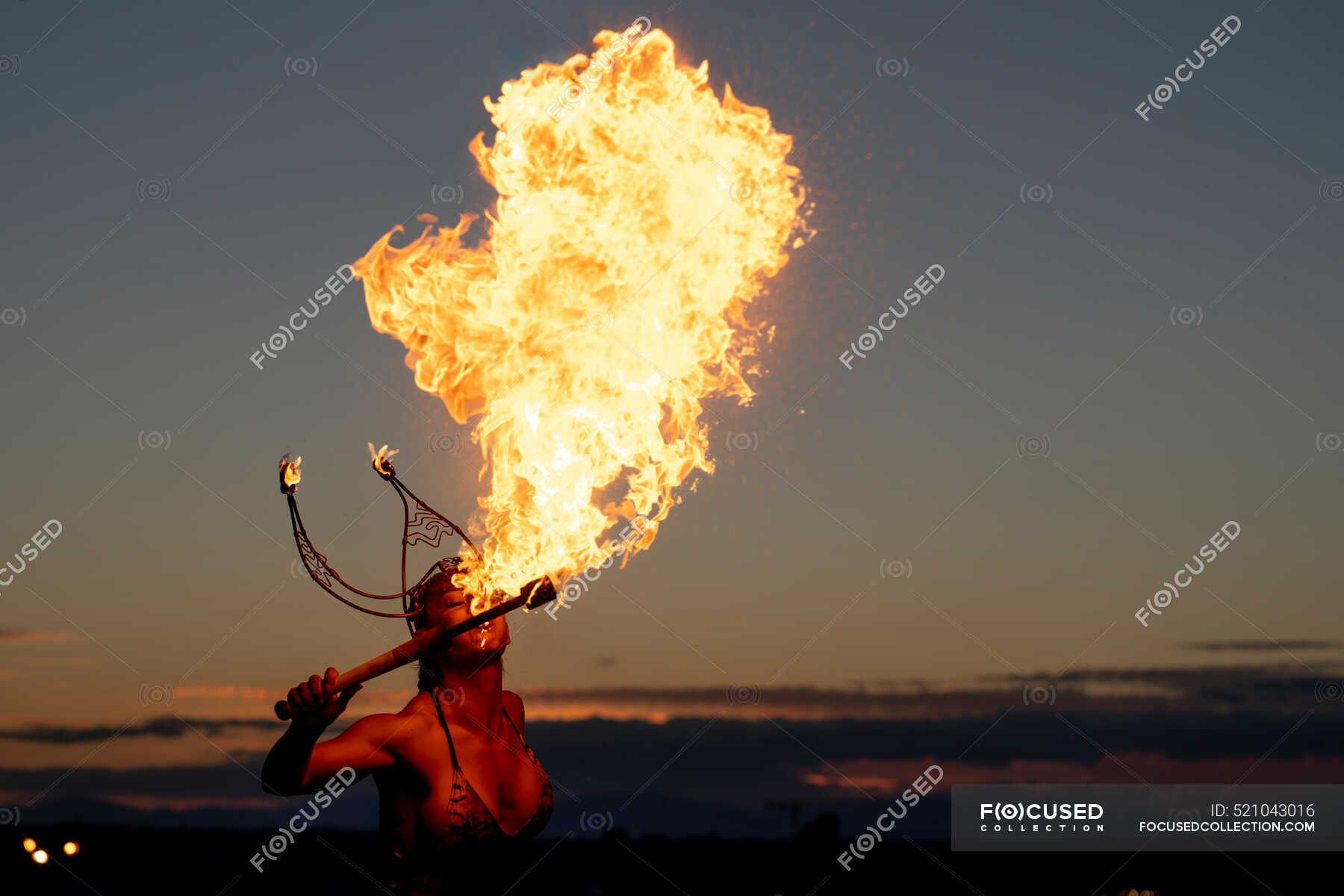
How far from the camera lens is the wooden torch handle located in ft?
27.7

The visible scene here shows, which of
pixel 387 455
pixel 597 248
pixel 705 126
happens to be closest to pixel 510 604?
pixel 387 455

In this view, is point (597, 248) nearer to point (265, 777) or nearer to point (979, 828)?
point (265, 777)

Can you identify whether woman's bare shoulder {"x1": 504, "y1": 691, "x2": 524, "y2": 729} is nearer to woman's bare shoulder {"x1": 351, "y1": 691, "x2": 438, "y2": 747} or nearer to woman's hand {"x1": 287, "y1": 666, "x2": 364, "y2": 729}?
woman's bare shoulder {"x1": 351, "y1": 691, "x2": 438, "y2": 747}

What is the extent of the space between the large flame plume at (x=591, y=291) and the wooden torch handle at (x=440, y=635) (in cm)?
68

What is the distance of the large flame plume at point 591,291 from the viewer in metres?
9.88

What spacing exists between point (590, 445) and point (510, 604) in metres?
1.68

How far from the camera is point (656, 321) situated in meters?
10.2

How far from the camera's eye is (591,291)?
10055 mm

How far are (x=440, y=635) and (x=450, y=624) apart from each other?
0.33m

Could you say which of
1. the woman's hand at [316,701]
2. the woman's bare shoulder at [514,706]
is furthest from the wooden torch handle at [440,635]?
the woman's bare shoulder at [514,706]

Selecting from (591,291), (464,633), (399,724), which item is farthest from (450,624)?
(591,291)

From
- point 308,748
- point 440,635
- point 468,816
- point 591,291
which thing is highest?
point 591,291

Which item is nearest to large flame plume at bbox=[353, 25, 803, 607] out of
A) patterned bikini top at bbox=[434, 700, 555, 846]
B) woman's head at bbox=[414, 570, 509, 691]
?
woman's head at bbox=[414, 570, 509, 691]

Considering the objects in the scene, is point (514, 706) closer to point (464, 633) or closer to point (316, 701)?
point (464, 633)
